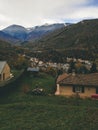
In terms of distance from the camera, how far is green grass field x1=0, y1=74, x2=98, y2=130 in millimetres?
34938

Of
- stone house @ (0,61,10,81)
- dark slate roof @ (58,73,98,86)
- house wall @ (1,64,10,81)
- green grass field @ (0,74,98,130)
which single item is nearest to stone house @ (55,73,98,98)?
dark slate roof @ (58,73,98,86)

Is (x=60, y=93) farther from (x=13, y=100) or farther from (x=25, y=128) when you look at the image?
(x=25, y=128)

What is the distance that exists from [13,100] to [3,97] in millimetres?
2318

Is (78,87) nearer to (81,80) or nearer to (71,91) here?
(71,91)

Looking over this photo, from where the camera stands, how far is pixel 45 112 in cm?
4122

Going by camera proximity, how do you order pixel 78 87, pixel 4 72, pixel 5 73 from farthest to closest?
pixel 5 73 < pixel 4 72 < pixel 78 87

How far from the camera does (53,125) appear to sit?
115 feet

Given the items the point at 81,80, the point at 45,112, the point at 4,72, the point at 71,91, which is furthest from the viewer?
the point at 4,72

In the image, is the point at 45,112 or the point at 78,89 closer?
the point at 45,112

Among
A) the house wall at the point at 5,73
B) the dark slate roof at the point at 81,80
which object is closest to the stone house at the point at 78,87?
the dark slate roof at the point at 81,80

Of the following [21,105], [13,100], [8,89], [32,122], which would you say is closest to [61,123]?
[32,122]

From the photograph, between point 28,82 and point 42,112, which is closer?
point 42,112

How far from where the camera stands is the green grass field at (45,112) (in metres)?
34.9

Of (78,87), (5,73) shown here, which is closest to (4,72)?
(5,73)
